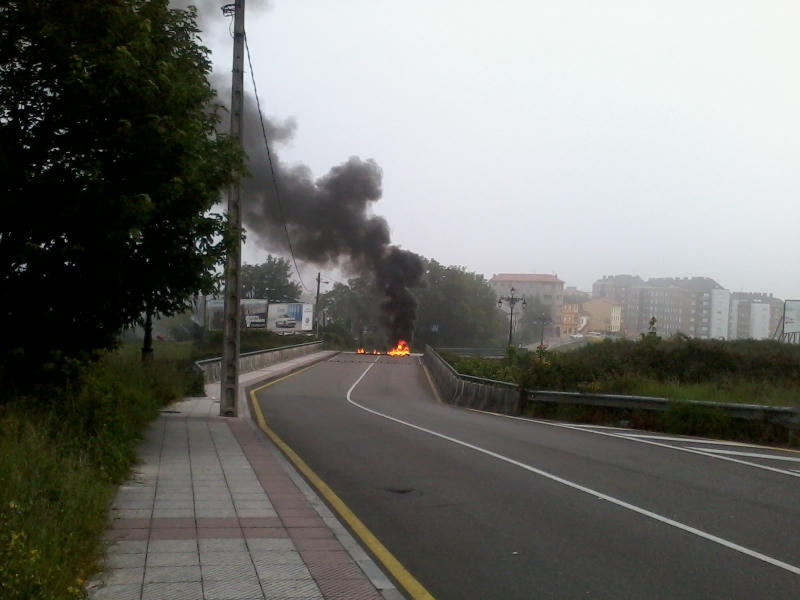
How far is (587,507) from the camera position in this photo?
851 centimetres

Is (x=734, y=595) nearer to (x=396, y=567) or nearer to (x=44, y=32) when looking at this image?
(x=396, y=567)

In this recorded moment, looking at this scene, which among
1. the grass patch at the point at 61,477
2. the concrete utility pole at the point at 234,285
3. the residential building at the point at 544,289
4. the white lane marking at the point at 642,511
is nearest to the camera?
the grass patch at the point at 61,477

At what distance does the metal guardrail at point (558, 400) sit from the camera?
1425cm

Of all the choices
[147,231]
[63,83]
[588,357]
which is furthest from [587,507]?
[588,357]

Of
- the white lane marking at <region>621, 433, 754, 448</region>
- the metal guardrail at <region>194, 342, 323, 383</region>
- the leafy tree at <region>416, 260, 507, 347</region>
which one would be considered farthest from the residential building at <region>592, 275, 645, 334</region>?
the white lane marking at <region>621, 433, 754, 448</region>

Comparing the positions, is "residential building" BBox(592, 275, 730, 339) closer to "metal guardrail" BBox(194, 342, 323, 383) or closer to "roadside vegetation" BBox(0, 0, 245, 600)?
"metal guardrail" BBox(194, 342, 323, 383)

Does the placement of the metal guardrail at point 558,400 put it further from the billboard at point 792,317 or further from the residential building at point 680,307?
the billboard at point 792,317

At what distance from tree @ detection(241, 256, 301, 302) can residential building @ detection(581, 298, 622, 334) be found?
4177 centimetres

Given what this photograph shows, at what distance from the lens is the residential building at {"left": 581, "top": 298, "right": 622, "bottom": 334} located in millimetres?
55250

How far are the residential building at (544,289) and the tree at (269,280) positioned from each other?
2662 centimetres

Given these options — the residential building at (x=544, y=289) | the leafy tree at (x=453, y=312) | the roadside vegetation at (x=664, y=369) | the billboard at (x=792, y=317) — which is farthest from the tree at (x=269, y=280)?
the roadside vegetation at (x=664, y=369)

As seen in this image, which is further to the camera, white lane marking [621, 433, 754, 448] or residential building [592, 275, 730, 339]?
residential building [592, 275, 730, 339]

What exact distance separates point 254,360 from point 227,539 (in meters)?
32.9

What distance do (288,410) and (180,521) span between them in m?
13.6
